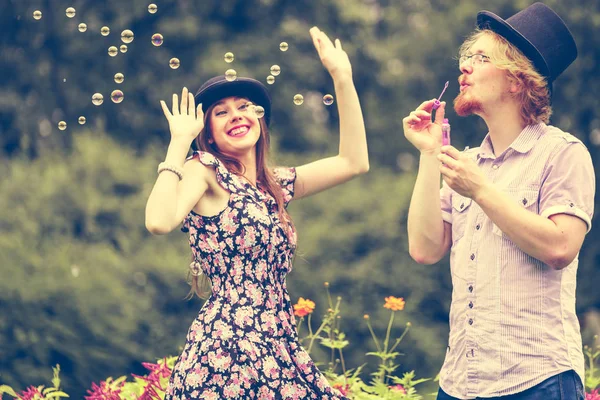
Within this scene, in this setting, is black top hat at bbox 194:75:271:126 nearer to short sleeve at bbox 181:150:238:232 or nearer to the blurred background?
short sleeve at bbox 181:150:238:232

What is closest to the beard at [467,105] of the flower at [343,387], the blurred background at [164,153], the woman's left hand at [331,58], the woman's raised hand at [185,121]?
the woman's left hand at [331,58]

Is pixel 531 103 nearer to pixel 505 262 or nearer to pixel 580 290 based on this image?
pixel 505 262

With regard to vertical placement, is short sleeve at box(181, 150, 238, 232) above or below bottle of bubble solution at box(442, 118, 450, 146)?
above

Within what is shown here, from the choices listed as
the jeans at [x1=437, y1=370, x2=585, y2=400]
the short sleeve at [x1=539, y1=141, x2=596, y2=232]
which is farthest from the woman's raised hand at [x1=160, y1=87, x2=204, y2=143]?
the jeans at [x1=437, y1=370, x2=585, y2=400]

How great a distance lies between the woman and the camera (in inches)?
154

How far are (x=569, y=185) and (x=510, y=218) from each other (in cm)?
25

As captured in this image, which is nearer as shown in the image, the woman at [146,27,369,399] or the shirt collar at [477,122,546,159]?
the shirt collar at [477,122,546,159]

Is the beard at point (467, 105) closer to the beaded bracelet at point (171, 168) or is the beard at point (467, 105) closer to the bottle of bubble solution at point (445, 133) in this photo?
the bottle of bubble solution at point (445, 133)

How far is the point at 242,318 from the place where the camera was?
397 centimetres

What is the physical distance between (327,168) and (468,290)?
99cm

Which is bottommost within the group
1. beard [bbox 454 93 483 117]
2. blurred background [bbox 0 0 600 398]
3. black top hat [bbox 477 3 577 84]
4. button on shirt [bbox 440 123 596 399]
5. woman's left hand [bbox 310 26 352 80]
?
button on shirt [bbox 440 123 596 399]

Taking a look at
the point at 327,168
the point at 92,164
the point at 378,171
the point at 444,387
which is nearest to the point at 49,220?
the point at 92,164

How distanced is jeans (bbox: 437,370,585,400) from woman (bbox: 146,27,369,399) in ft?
2.88

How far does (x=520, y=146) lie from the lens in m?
3.70
